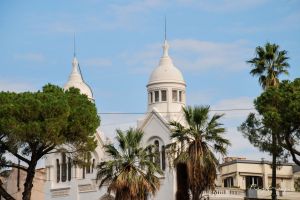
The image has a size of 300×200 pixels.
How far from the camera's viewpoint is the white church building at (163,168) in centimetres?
7456

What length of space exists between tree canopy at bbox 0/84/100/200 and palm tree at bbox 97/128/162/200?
2.83m

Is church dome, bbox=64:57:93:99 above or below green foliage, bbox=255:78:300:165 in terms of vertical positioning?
above

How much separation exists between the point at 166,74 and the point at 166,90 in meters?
1.67

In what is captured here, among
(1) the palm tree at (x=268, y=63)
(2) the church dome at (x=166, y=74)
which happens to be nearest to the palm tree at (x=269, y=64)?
(1) the palm tree at (x=268, y=63)

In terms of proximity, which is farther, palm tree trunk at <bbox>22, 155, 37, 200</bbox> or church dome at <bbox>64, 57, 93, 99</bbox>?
church dome at <bbox>64, 57, 93, 99</bbox>

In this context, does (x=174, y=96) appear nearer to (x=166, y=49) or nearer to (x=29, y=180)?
(x=166, y=49)

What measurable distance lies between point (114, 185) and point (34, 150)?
23.0 ft

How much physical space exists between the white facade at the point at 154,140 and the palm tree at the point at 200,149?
18832 millimetres

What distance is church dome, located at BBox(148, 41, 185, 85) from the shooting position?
3130 inches

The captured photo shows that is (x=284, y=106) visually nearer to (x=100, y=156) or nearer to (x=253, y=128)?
(x=253, y=128)

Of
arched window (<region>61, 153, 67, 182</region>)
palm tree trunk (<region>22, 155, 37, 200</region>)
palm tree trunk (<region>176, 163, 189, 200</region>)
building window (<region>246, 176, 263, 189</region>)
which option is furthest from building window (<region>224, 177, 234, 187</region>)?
palm tree trunk (<region>22, 155, 37, 200</region>)

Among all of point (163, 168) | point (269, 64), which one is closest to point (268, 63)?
point (269, 64)

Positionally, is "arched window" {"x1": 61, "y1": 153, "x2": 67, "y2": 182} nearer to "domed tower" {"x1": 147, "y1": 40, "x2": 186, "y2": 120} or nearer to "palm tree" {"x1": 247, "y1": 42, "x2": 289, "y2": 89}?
"domed tower" {"x1": 147, "y1": 40, "x2": 186, "y2": 120}

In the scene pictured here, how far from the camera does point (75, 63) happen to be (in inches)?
3607
